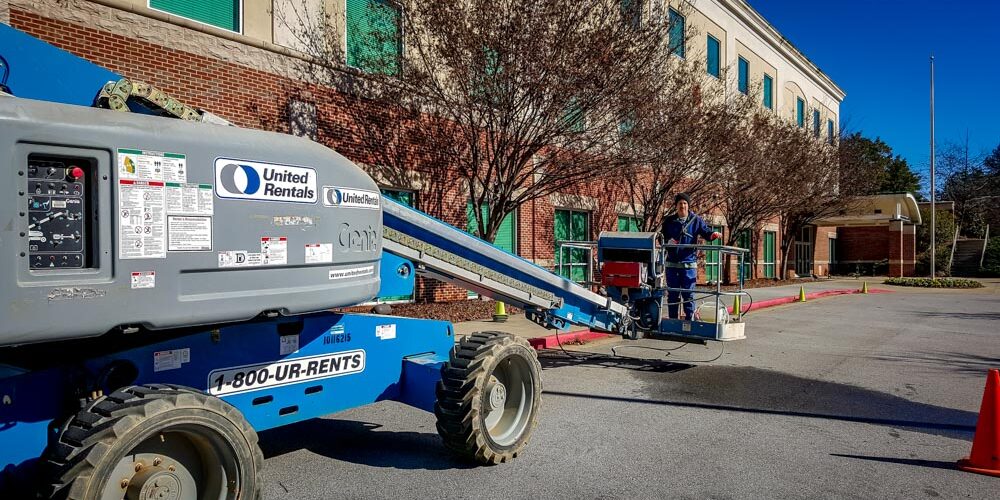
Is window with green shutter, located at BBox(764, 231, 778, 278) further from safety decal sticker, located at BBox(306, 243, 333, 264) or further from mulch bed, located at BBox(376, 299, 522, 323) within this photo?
safety decal sticker, located at BBox(306, 243, 333, 264)

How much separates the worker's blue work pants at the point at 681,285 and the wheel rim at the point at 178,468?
263 inches

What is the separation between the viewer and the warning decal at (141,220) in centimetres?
297

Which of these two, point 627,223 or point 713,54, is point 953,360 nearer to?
point 627,223

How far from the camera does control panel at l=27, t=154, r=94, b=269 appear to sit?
275 cm

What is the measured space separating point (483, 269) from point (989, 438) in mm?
4123

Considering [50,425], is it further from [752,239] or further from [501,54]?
[752,239]

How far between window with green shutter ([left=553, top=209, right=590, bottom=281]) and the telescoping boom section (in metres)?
11.4

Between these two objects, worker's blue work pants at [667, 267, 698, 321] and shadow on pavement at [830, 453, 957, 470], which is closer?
shadow on pavement at [830, 453, 957, 470]

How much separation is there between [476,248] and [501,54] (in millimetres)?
7547

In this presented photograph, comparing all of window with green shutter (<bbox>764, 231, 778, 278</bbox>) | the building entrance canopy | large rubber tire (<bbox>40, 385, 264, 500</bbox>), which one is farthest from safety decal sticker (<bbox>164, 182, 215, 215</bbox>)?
the building entrance canopy

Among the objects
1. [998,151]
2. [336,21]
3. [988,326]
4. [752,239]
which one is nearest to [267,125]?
[336,21]

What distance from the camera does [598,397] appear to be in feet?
24.6

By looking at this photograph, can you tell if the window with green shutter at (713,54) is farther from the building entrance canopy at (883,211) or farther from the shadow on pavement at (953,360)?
the shadow on pavement at (953,360)

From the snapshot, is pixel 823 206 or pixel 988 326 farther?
pixel 823 206
